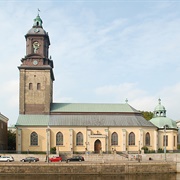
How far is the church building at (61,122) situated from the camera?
269 feet

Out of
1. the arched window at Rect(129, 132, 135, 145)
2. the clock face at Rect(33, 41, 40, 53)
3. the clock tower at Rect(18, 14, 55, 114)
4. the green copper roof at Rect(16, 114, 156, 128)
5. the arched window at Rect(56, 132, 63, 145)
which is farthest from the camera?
the clock face at Rect(33, 41, 40, 53)

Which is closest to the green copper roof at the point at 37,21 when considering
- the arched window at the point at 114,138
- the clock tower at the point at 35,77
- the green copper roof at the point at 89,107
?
the clock tower at the point at 35,77

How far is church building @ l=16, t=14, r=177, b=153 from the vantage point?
8200 centimetres

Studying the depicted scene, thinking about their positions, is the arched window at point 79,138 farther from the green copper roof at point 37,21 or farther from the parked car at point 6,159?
the green copper roof at point 37,21

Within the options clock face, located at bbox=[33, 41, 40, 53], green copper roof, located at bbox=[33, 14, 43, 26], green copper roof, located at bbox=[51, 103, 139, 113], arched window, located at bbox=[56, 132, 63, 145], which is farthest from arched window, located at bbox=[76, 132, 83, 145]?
green copper roof, located at bbox=[33, 14, 43, 26]

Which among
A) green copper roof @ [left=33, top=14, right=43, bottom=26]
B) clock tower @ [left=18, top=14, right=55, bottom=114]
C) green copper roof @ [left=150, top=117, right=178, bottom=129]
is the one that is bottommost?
green copper roof @ [left=150, top=117, right=178, bottom=129]

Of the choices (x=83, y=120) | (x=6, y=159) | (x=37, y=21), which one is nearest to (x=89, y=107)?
(x=83, y=120)

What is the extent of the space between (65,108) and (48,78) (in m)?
8.58

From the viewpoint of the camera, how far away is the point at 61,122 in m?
83.4

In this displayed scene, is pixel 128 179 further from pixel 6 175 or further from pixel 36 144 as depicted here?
pixel 36 144

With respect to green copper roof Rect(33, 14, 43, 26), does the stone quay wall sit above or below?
below

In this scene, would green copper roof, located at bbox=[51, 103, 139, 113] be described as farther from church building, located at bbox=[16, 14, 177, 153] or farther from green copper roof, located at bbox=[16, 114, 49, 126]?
green copper roof, located at bbox=[16, 114, 49, 126]

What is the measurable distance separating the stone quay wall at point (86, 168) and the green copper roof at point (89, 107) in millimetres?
28772

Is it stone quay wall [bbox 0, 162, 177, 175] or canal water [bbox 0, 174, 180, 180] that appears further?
stone quay wall [bbox 0, 162, 177, 175]
